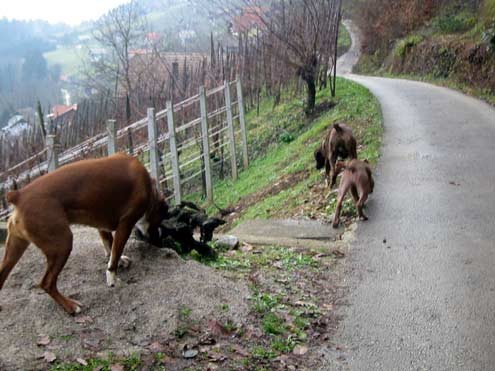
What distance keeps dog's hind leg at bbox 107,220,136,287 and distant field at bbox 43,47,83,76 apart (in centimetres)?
7026

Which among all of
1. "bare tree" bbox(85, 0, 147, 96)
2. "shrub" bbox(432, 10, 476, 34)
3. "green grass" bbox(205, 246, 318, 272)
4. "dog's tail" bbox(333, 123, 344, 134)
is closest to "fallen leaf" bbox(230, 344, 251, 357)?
"green grass" bbox(205, 246, 318, 272)

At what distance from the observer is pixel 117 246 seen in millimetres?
5426

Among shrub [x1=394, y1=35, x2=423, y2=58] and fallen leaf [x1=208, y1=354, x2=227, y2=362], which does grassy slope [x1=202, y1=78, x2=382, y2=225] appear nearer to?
fallen leaf [x1=208, y1=354, x2=227, y2=362]

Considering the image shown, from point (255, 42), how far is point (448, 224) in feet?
58.3

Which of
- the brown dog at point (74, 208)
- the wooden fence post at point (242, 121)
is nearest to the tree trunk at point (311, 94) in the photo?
the wooden fence post at point (242, 121)

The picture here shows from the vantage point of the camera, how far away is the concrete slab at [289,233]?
8.38 m

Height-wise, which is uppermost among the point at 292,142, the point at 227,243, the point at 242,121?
the point at 227,243

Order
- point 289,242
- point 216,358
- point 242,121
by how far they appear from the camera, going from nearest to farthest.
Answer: point 216,358 → point 289,242 → point 242,121

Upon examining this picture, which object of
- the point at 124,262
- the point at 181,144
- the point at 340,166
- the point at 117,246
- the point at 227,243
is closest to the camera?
the point at 117,246

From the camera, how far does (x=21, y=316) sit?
4.93 metres

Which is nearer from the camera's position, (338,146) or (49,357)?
(49,357)

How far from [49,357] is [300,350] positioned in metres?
1.95

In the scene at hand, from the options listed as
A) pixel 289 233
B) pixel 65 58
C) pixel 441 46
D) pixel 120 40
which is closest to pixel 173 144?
pixel 289 233

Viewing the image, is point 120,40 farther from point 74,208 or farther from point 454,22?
point 74,208
